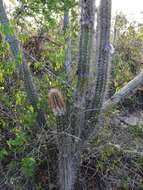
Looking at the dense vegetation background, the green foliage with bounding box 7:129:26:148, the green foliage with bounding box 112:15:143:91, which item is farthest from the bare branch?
the green foliage with bounding box 112:15:143:91

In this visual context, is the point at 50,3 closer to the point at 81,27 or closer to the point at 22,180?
the point at 81,27

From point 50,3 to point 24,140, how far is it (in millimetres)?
1722

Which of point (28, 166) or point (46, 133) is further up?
point (46, 133)

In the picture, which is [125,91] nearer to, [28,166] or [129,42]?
[28,166]

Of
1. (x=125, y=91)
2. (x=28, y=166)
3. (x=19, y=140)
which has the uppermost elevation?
(x=125, y=91)

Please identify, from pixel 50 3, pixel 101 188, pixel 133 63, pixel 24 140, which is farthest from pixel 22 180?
pixel 133 63

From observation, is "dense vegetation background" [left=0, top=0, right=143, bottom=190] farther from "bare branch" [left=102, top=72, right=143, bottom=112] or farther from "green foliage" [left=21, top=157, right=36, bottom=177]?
"bare branch" [left=102, top=72, right=143, bottom=112]

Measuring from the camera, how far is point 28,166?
4719 mm

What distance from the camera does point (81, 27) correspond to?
4477 mm

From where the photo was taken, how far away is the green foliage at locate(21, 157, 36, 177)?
15.3 feet

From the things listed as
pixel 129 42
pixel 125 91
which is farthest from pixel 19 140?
pixel 129 42

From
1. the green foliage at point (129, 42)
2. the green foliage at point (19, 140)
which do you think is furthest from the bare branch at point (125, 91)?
the green foliage at point (129, 42)

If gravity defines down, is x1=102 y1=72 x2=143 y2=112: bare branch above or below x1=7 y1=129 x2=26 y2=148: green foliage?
above

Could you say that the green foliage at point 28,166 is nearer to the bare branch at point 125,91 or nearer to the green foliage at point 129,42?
the bare branch at point 125,91
